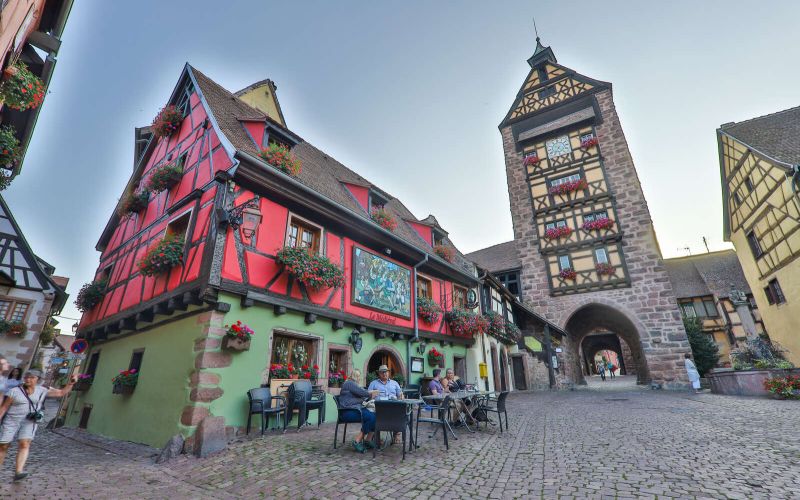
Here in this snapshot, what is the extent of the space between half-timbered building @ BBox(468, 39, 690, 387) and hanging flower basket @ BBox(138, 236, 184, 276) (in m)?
18.5

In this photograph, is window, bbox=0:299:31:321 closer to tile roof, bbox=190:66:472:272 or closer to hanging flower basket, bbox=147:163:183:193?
hanging flower basket, bbox=147:163:183:193

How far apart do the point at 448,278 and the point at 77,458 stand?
435 inches

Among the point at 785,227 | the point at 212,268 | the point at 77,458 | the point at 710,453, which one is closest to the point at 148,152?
the point at 212,268

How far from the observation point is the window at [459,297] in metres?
14.1

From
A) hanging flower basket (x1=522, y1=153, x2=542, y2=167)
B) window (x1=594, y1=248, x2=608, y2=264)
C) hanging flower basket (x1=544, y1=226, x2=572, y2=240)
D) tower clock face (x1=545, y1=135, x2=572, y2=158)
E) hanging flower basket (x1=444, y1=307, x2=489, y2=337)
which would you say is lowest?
hanging flower basket (x1=444, y1=307, x2=489, y2=337)

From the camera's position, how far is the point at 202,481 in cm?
436

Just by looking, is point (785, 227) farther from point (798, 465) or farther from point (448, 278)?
point (798, 465)

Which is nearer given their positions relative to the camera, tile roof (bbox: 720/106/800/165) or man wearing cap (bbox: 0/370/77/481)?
man wearing cap (bbox: 0/370/77/481)

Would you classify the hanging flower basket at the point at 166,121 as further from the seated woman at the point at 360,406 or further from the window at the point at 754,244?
the window at the point at 754,244

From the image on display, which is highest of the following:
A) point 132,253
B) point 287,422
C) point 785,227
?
point 785,227

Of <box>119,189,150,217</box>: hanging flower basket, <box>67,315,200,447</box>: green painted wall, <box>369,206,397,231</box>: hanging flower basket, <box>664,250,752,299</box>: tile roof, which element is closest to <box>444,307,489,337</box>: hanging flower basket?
<box>369,206,397,231</box>: hanging flower basket

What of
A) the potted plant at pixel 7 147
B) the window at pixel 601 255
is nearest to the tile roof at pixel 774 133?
the window at pixel 601 255

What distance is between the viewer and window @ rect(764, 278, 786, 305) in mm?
15031

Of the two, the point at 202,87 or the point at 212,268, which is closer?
the point at 212,268
